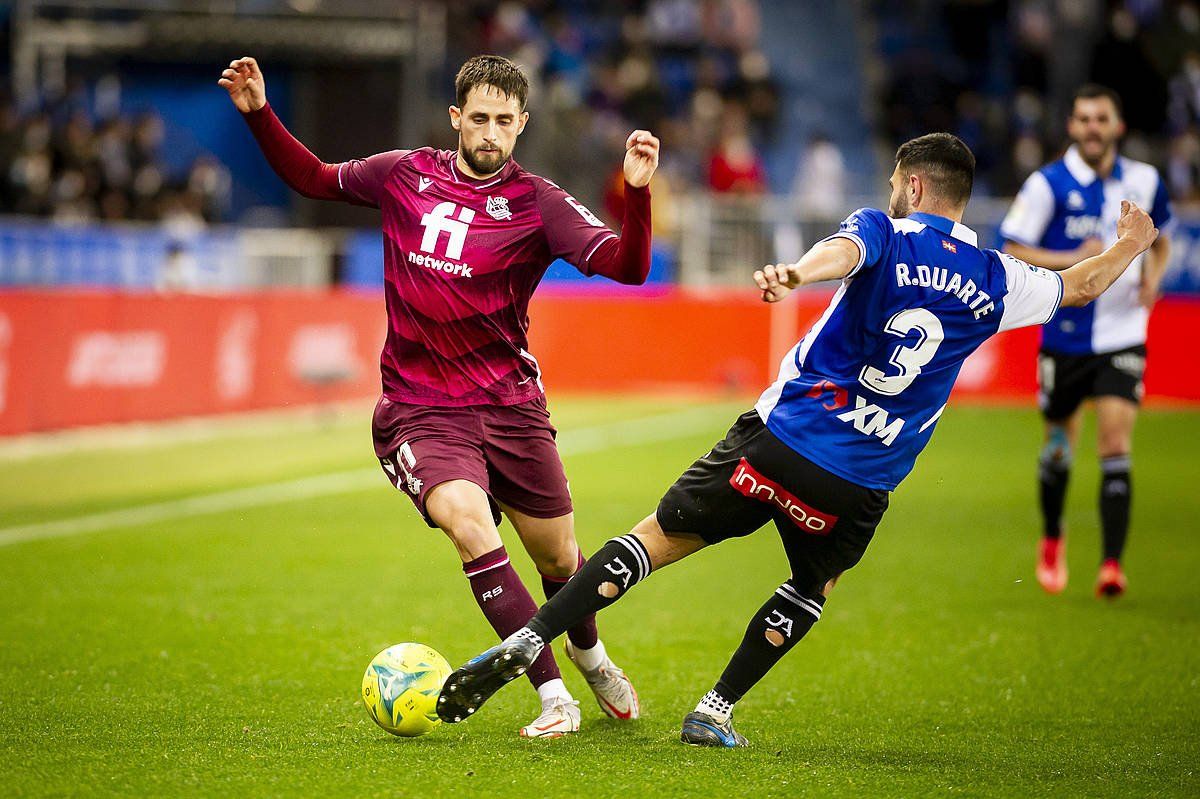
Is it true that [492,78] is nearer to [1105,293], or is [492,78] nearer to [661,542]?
[661,542]

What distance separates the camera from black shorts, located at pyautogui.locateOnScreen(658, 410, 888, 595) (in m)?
5.41

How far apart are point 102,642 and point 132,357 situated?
10266mm

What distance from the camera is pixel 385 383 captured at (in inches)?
236

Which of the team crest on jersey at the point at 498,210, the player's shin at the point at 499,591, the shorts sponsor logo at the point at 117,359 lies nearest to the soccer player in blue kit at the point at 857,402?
the player's shin at the point at 499,591

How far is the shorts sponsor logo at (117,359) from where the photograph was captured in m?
16.3

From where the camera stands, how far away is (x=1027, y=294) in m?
5.53

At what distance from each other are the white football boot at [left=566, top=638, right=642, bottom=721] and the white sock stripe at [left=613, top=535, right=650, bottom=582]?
0.63m

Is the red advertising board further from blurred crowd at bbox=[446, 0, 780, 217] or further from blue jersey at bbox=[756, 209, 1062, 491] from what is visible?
blue jersey at bbox=[756, 209, 1062, 491]

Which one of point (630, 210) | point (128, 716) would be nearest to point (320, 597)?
point (128, 716)

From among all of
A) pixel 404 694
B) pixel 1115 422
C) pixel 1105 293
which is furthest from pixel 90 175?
pixel 404 694

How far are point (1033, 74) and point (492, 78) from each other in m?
23.3

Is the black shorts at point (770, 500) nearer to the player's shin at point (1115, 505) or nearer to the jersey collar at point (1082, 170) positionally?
the player's shin at point (1115, 505)

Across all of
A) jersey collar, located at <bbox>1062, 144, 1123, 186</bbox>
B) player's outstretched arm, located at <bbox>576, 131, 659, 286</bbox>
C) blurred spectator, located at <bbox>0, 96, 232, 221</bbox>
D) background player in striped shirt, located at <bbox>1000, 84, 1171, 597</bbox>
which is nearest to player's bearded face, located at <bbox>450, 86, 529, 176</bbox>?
player's outstretched arm, located at <bbox>576, 131, 659, 286</bbox>

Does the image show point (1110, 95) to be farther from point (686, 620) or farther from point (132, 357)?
point (132, 357)
